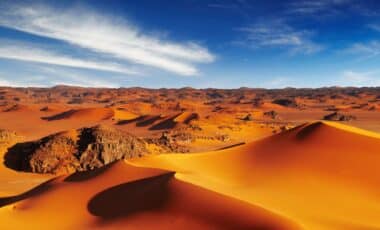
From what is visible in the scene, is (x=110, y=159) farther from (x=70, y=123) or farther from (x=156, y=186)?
(x=70, y=123)

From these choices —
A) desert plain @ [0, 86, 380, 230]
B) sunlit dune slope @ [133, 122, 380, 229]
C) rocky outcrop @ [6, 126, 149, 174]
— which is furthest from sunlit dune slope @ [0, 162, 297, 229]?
rocky outcrop @ [6, 126, 149, 174]

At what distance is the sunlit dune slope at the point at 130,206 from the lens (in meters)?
9.55

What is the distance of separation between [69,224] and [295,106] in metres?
86.1

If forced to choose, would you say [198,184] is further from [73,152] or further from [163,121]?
[163,121]

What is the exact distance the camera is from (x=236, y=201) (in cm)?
1013

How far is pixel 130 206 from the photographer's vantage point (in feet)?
37.1

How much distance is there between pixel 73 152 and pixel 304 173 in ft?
43.9

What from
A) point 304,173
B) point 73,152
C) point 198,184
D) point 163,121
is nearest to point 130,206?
point 198,184

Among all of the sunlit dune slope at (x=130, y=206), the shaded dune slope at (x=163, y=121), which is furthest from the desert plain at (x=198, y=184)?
the shaded dune slope at (x=163, y=121)

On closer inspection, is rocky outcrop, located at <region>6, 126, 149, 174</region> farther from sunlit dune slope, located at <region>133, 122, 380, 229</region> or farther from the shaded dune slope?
the shaded dune slope

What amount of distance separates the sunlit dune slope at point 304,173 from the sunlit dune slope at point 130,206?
26.4 inches

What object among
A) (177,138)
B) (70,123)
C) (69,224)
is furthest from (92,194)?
(70,123)

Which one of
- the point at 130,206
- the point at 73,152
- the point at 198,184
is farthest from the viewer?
the point at 73,152

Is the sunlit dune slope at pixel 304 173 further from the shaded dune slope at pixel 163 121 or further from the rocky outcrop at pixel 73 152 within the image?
the shaded dune slope at pixel 163 121
